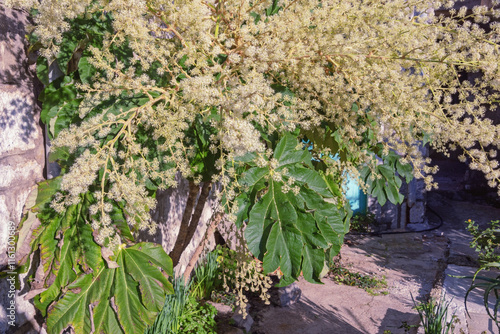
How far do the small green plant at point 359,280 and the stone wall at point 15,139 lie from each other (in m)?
3.81

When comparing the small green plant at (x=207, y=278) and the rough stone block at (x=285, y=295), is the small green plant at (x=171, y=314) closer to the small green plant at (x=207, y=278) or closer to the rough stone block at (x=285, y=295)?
the small green plant at (x=207, y=278)

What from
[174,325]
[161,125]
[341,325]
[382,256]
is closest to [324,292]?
[341,325]

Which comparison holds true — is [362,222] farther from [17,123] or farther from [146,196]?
[17,123]

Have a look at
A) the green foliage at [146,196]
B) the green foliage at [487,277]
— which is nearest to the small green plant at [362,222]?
the green foliage at [487,277]

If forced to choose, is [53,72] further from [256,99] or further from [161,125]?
[256,99]

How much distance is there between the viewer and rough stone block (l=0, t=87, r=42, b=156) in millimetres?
1578

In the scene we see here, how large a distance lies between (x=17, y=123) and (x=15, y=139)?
2.8 inches

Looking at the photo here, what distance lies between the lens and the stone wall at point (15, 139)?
157cm

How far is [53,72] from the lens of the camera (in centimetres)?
178

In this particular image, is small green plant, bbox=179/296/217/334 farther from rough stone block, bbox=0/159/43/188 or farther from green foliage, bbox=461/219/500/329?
green foliage, bbox=461/219/500/329

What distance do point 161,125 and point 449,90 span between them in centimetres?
108

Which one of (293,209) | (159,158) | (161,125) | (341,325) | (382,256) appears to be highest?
(161,125)

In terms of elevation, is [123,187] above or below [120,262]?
above

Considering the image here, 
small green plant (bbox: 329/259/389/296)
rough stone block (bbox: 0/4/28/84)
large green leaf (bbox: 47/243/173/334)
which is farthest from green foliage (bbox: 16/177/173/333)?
small green plant (bbox: 329/259/389/296)
